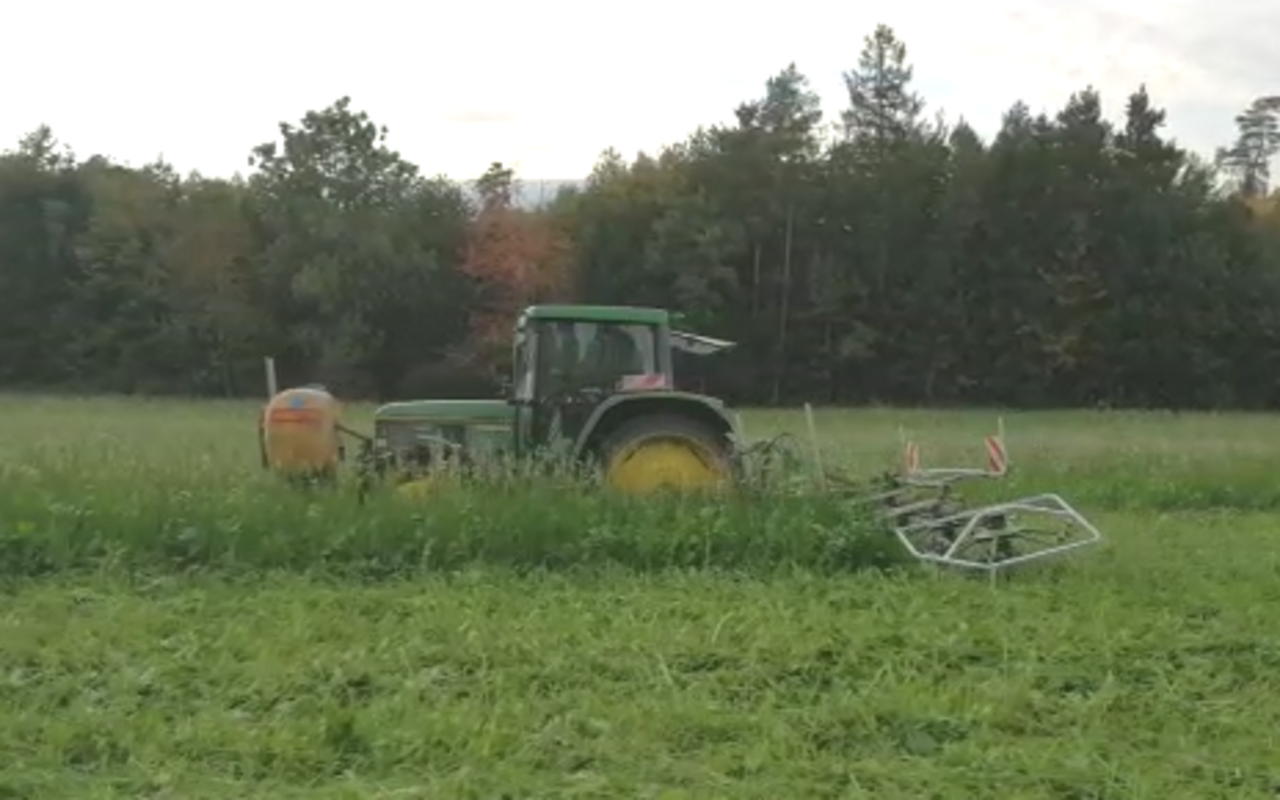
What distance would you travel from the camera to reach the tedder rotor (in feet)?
30.0

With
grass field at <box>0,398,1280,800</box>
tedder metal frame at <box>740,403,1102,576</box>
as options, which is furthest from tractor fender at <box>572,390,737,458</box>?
grass field at <box>0,398,1280,800</box>

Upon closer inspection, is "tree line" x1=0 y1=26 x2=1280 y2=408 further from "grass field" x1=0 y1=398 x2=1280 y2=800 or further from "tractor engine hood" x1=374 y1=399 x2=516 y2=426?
"grass field" x1=0 y1=398 x2=1280 y2=800

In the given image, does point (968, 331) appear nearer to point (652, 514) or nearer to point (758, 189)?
point (758, 189)

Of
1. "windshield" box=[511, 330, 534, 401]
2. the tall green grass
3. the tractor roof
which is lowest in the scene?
the tall green grass

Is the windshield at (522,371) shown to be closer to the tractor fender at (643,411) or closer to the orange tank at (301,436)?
the tractor fender at (643,411)

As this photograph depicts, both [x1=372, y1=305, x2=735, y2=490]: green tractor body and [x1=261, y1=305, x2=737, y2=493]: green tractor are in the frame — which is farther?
[x1=372, y1=305, x2=735, y2=490]: green tractor body

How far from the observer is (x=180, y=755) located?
4.73 meters

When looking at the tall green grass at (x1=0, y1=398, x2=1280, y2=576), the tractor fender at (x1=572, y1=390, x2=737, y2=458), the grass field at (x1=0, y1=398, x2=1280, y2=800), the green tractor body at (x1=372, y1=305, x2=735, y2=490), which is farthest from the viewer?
the tractor fender at (x1=572, y1=390, x2=737, y2=458)

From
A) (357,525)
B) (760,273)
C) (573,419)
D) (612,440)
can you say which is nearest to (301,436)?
(357,525)

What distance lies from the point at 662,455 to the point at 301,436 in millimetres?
2395

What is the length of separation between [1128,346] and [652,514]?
130 feet

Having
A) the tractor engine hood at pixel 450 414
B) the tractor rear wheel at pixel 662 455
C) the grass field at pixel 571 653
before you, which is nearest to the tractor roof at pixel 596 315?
the tractor engine hood at pixel 450 414

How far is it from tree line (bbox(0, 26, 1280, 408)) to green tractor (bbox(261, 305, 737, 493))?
103 feet

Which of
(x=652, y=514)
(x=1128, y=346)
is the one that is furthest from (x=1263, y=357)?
(x=652, y=514)
